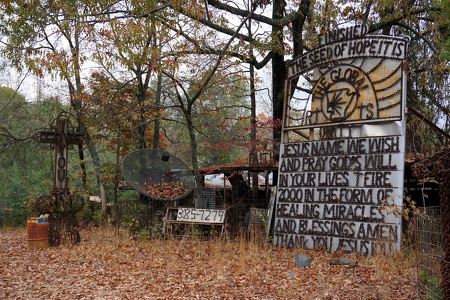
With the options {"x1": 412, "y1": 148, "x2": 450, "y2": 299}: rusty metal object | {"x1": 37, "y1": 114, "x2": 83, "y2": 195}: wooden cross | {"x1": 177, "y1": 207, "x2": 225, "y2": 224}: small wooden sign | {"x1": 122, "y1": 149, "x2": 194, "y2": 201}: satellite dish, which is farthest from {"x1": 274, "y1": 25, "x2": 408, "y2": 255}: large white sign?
{"x1": 37, "y1": 114, "x2": 83, "y2": 195}: wooden cross

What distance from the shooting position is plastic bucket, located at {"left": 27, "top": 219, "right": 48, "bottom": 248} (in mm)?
12859

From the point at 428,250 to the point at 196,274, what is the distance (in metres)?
4.18

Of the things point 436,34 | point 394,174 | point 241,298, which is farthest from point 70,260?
point 436,34

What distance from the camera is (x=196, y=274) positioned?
8.83 m

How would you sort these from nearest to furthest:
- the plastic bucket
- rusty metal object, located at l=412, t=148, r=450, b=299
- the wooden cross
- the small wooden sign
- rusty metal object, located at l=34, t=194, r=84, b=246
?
1. rusty metal object, located at l=412, t=148, r=450, b=299
2. the small wooden sign
3. the plastic bucket
4. rusty metal object, located at l=34, t=194, r=84, b=246
5. the wooden cross

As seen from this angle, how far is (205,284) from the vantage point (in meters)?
8.03

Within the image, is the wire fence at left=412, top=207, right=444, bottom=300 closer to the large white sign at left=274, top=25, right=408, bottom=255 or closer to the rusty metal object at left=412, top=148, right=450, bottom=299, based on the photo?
the rusty metal object at left=412, top=148, right=450, bottom=299

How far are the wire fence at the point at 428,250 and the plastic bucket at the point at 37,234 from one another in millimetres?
9841

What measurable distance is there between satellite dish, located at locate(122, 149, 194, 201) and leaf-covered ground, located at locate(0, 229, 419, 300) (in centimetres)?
156

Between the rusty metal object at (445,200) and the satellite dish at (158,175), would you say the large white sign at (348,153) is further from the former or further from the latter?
the rusty metal object at (445,200)

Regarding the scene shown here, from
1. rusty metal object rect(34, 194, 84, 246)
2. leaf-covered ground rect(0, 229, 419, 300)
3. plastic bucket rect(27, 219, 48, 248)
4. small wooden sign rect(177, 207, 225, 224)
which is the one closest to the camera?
leaf-covered ground rect(0, 229, 419, 300)

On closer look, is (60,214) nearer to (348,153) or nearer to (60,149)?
(60,149)

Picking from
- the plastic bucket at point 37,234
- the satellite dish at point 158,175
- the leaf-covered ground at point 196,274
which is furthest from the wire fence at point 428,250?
the plastic bucket at point 37,234

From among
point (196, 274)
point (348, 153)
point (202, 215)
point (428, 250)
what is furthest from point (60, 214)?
point (428, 250)
